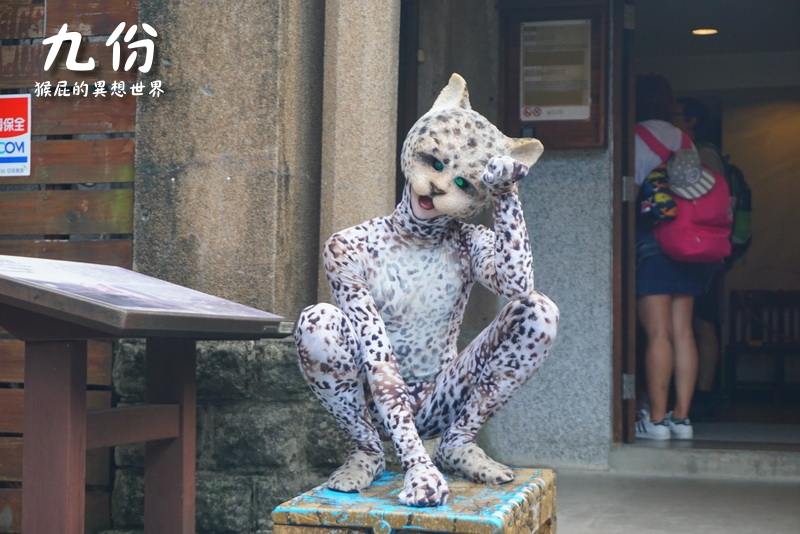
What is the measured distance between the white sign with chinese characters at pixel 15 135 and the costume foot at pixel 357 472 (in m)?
2.23

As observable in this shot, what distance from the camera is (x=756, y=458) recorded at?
5.63m

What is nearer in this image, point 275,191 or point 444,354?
point 444,354

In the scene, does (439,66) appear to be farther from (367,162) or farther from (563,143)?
(367,162)

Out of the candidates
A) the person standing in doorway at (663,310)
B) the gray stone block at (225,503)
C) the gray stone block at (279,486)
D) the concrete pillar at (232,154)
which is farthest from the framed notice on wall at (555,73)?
the gray stone block at (225,503)

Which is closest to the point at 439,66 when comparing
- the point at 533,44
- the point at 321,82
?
the point at 533,44

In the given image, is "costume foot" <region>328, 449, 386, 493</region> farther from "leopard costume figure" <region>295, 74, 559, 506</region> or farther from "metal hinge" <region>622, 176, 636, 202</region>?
"metal hinge" <region>622, 176, 636, 202</region>

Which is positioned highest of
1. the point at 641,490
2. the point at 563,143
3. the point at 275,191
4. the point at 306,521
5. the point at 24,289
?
the point at 563,143

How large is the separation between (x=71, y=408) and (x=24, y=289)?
1.36 ft

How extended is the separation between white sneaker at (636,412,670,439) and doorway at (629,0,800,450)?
11.1 inches

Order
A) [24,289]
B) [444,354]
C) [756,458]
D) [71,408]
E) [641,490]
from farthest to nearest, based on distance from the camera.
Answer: [756,458] < [641,490] < [444,354] < [71,408] < [24,289]

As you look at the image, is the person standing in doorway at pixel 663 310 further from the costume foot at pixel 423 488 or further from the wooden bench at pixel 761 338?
the wooden bench at pixel 761 338

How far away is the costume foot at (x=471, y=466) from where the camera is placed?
3.03 metres

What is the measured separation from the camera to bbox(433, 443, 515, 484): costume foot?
303 cm

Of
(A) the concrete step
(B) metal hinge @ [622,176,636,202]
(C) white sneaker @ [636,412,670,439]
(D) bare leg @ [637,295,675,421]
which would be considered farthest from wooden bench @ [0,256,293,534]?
(C) white sneaker @ [636,412,670,439]
